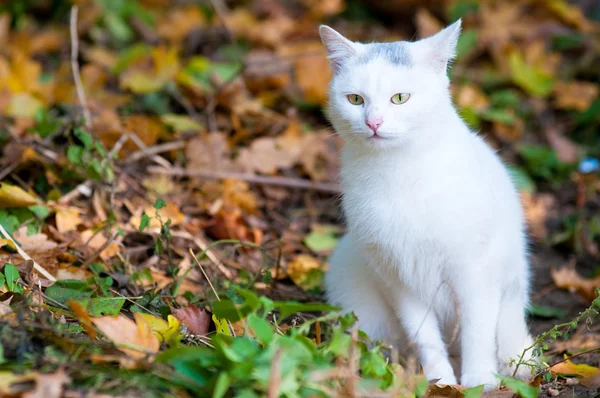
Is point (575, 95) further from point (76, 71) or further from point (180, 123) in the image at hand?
point (76, 71)

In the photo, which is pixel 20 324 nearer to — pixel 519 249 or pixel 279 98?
pixel 519 249

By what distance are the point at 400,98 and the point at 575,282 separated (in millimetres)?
1501

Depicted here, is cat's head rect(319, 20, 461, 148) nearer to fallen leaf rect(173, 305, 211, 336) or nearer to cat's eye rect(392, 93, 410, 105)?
cat's eye rect(392, 93, 410, 105)

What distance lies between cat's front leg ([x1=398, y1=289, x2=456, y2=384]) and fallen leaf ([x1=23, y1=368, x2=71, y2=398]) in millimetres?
1231

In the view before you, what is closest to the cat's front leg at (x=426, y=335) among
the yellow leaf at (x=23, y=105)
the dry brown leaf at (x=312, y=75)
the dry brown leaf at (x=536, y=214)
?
the dry brown leaf at (x=536, y=214)

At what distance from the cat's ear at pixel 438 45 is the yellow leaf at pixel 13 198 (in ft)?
5.54

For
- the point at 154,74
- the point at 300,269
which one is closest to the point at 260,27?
the point at 154,74

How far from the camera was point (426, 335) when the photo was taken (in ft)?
8.29

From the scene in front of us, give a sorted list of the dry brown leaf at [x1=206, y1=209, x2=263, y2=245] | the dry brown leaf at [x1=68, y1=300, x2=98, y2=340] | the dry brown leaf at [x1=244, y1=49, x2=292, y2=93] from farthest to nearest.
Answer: the dry brown leaf at [x1=244, y1=49, x2=292, y2=93] → the dry brown leaf at [x1=206, y1=209, x2=263, y2=245] → the dry brown leaf at [x1=68, y1=300, x2=98, y2=340]

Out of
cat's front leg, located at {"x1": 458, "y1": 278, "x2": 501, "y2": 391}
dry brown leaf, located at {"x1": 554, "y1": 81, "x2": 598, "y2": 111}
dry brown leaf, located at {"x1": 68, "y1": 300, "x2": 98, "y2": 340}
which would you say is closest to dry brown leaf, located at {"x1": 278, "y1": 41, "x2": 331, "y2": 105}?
dry brown leaf, located at {"x1": 554, "y1": 81, "x2": 598, "y2": 111}

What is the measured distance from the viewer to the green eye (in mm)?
2424

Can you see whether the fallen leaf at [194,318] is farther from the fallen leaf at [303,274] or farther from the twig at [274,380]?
the fallen leaf at [303,274]

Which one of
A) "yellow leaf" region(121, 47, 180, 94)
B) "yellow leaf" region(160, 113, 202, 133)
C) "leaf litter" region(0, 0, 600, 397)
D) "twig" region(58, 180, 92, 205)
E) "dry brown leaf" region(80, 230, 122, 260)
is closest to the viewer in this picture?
"leaf litter" region(0, 0, 600, 397)

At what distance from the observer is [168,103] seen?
167 inches
